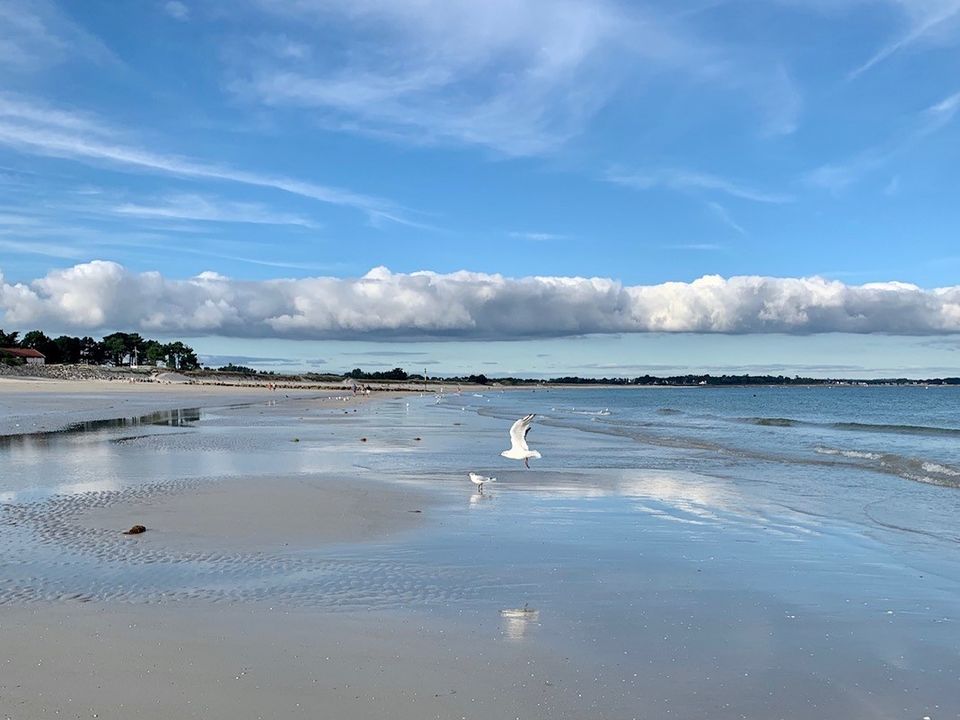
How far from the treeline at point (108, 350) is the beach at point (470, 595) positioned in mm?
137442

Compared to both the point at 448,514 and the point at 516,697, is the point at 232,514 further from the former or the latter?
the point at 516,697

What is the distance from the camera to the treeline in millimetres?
141375

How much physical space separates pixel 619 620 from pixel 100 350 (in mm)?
171136

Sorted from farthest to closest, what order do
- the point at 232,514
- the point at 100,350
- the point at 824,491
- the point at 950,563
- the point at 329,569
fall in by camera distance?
the point at 100,350 < the point at 824,491 < the point at 232,514 < the point at 950,563 < the point at 329,569

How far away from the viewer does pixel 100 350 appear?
161500mm

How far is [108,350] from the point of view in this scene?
531ft

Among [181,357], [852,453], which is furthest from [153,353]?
[852,453]

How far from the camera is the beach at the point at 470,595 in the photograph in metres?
5.91

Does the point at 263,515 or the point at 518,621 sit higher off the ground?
the point at 518,621

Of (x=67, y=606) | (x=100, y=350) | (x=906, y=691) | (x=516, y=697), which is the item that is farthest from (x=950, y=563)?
(x=100, y=350)

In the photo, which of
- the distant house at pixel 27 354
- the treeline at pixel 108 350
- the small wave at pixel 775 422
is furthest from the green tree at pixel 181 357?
the small wave at pixel 775 422

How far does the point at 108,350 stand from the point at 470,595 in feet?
556

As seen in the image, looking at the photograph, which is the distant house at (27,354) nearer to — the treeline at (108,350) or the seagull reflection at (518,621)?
the treeline at (108,350)

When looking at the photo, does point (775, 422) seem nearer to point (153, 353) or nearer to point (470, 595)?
point (470, 595)
